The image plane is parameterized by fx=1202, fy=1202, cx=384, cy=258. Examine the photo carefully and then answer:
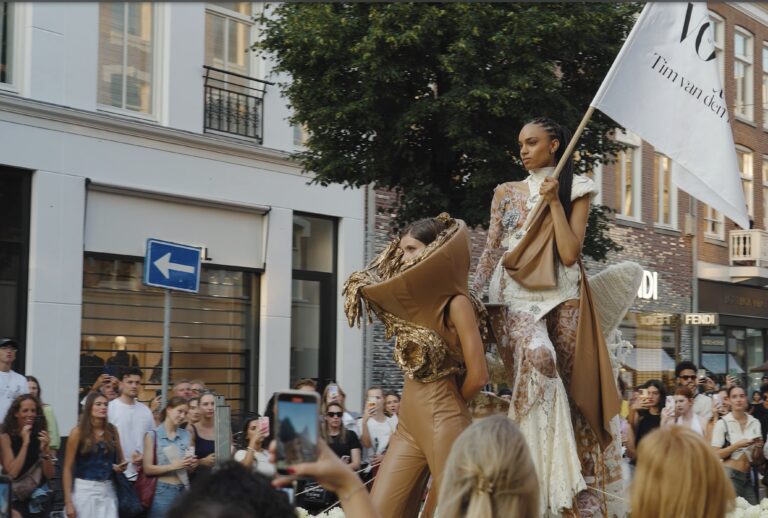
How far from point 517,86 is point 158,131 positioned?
5.40m

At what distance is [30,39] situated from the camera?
578 inches

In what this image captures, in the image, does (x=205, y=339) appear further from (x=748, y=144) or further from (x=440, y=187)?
(x=748, y=144)

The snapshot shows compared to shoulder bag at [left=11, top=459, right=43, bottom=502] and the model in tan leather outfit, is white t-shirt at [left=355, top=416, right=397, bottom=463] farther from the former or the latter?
the model in tan leather outfit

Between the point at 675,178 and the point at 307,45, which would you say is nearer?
the point at 675,178

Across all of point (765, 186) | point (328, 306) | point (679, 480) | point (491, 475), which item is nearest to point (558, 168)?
point (679, 480)

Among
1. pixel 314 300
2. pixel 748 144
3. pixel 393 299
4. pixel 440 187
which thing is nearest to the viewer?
pixel 393 299

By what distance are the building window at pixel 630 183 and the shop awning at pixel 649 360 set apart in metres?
3.23

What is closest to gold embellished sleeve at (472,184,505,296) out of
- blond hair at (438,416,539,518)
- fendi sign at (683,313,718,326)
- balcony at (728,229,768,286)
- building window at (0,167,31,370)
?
blond hair at (438,416,539,518)

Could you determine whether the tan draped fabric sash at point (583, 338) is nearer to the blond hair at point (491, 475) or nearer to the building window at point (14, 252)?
the blond hair at point (491, 475)

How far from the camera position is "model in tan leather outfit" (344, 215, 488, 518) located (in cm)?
548

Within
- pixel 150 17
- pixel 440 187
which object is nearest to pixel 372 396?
pixel 440 187

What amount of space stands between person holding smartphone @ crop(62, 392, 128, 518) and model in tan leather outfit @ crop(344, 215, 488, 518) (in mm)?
3985

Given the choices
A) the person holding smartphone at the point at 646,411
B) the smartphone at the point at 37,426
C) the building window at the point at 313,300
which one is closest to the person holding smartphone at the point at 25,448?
the smartphone at the point at 37,426

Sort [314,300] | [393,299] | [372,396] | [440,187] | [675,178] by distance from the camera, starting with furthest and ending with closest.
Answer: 1. [314,300]
2. [440,187]
3. [372,396]
4. [675,178]
5. [393,299]
